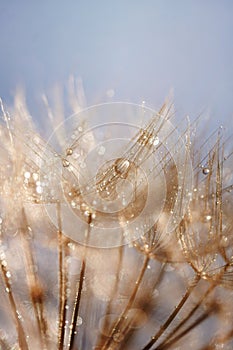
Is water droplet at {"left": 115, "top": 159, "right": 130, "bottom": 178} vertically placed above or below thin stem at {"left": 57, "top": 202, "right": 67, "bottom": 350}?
above

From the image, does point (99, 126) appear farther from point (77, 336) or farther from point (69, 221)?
point (77, 336)

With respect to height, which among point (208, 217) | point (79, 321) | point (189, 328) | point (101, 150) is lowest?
point (79, 321)

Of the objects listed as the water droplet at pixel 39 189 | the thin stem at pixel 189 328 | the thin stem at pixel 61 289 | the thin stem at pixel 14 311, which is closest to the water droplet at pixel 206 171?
the thin stem at pixel 189 328

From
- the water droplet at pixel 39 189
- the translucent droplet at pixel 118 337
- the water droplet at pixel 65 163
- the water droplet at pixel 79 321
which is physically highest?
the water droplet at pixel 65 163

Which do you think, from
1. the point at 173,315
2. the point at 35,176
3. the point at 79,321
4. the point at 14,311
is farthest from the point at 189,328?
the point at 35,176

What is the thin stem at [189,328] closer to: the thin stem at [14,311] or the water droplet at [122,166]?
the thin stem at [14,311]

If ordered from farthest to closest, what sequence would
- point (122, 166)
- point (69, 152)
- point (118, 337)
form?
1. point (69, 152)
2. point (122, 166)
3. point (118, 337)

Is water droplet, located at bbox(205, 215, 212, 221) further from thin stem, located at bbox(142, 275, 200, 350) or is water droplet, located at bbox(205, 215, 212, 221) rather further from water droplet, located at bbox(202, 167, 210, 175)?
thin stem, located at bbox(142, 275, 200, 350)

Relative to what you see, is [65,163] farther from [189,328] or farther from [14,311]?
[189,328]

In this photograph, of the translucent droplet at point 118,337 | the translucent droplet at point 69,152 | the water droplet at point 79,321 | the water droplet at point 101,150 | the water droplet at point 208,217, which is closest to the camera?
the translucent droplet at point 118,337

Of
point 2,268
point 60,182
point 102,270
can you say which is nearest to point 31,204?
point 60,182

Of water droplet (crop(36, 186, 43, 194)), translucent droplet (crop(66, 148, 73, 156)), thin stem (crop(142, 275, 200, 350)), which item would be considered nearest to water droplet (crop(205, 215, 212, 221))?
thin stem (crop(142, 275, 200, 350))
